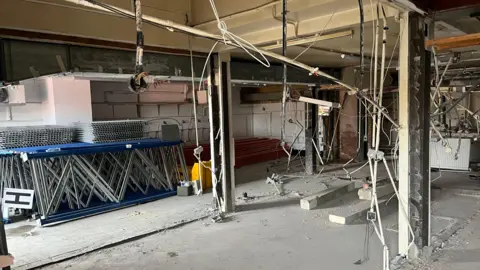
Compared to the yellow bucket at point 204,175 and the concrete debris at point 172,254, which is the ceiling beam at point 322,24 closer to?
the concrete debris at point 172,254

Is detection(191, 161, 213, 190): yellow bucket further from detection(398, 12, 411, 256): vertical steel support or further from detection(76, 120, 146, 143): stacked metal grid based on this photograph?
detection(398, 12, 411, 256): vertical steel support

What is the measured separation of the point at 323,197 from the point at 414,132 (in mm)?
2161

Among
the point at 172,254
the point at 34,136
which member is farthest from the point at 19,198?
the point at 172,254

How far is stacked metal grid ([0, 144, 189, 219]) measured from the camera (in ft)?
14.4

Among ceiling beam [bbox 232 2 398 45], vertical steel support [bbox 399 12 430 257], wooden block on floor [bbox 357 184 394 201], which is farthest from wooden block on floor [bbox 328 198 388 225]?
ceiling beam [bbox 232 2 398 45]

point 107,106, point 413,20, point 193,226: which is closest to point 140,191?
point 193,226

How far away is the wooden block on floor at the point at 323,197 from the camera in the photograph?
448 centimetres

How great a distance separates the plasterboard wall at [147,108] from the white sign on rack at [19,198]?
8.50 ft

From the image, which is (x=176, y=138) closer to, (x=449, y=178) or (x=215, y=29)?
(x=215, y=29)

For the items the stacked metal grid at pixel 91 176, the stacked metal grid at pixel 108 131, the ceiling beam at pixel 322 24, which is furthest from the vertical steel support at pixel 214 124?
the stacked metal grid at pixel 108 131

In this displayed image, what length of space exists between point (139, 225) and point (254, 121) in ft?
22.1

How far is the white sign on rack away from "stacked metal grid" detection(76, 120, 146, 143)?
1062 mm

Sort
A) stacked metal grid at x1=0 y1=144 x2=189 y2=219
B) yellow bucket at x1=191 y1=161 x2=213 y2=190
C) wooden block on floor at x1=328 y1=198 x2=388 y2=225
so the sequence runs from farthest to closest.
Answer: yellow bucket at x1=191 y1=161 x2=213 y2=190
stacked metal grid at x1=0 y1=144 x2=189 y2=219
wooden block on floor at x1=328 y1=198 x2=388 y2=225

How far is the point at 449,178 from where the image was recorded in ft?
19.9
